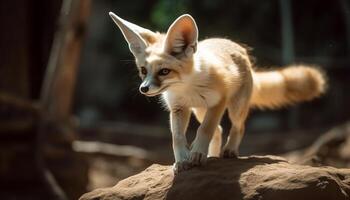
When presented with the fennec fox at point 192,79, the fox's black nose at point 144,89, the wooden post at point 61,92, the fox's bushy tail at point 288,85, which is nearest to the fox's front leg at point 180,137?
the fennec fox at point 192,79

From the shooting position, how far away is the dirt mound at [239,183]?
392 centimetres

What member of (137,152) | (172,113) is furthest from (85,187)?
(172,113)

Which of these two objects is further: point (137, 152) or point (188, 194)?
point (137, 152)

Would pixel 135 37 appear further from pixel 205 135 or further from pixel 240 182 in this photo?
pixel 240 182

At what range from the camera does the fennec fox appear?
4551 mm

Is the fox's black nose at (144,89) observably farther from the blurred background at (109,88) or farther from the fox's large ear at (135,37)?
the blurred background at (109,88)

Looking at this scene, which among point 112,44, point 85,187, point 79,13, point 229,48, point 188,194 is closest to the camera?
point 188,194

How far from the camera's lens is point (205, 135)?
15.4 feet

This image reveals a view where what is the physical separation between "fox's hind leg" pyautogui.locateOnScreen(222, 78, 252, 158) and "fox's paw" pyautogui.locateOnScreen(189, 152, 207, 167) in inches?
20.3

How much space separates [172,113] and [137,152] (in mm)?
5729

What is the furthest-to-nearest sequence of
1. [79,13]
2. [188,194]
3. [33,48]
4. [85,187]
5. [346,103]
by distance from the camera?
[346,103] → [33,48] → [85,187] → [79,13] → [188,194]

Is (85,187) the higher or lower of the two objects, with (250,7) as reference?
lower

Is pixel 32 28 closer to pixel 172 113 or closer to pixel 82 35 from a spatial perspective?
pixel 82 35

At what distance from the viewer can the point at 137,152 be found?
34.6 feet
